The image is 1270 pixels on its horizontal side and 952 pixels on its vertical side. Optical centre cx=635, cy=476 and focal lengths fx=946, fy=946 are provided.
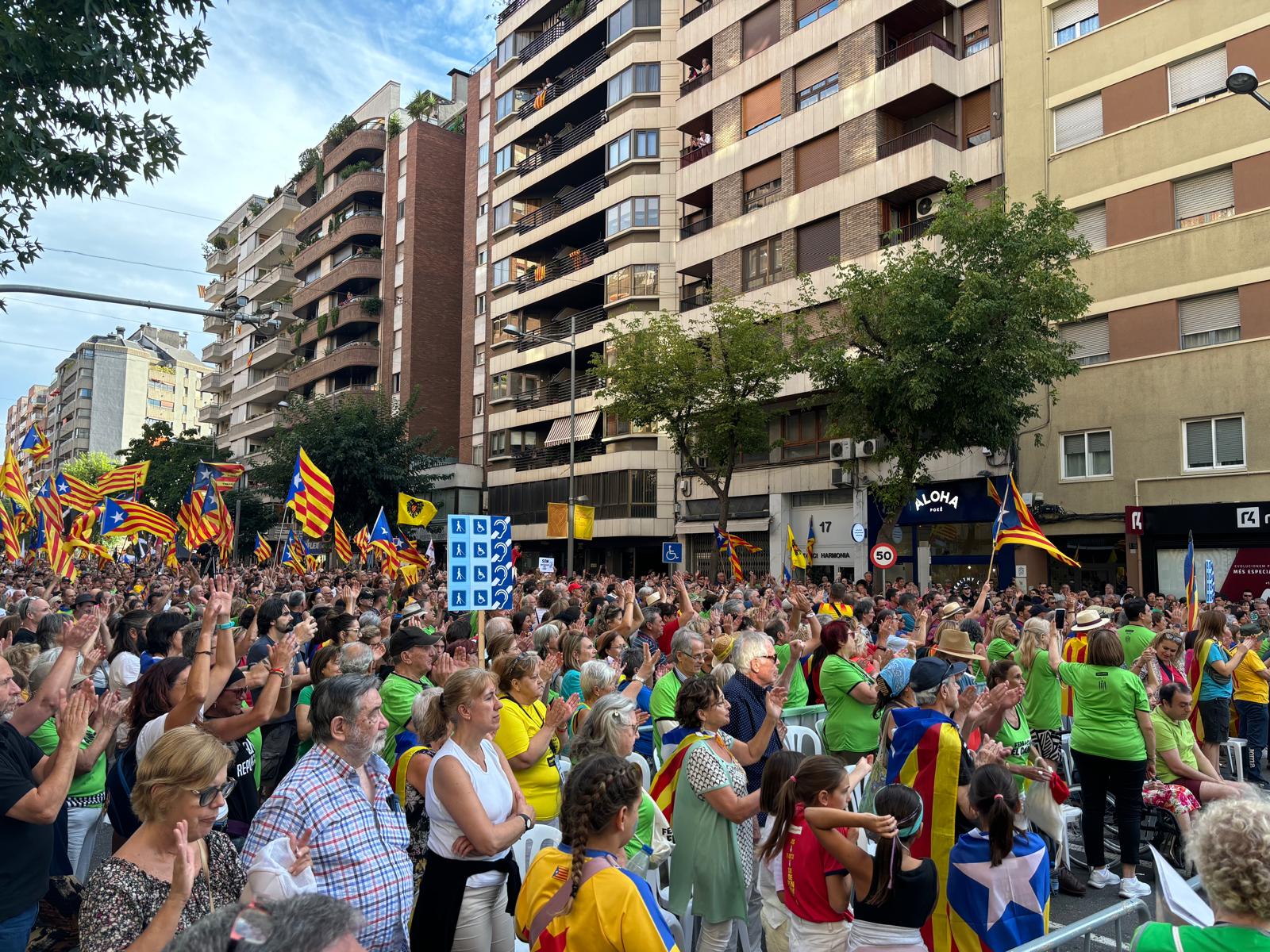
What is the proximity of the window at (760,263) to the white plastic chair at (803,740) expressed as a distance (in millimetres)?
24547

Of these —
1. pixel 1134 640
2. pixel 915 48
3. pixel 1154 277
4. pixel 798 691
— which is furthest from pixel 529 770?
pixel 915 48

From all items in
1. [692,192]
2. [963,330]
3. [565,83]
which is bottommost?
[963,330]

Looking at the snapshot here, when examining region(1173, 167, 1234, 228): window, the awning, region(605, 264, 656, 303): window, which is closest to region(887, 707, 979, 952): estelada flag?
region(1173, 167, 1234, 228): window

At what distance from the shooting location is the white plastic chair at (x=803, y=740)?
7.42 m

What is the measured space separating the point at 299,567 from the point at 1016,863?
18509 millimetres

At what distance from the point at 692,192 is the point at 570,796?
32.9 meters

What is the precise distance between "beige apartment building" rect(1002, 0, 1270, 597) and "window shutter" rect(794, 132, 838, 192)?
17.3ft

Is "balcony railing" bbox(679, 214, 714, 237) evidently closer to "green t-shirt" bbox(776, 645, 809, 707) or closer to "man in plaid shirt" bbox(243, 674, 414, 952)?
"green t-shirt" bbox(776, 645, 809, 707)

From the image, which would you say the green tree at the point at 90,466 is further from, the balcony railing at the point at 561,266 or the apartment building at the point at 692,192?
the balcony railing at the point at 561,266

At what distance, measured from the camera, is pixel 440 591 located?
51.2ft

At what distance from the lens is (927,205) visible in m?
26.6

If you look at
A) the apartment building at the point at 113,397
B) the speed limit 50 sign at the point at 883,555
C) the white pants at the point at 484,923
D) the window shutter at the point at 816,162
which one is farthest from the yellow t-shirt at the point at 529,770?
the apartment building at the point at 113,397

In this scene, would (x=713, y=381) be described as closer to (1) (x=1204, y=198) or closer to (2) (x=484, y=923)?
(1) (x=1204, y=198)

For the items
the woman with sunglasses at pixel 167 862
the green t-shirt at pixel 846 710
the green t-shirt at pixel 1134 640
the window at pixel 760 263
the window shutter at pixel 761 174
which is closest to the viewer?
the woman with sunglasses at pixel 167 862
